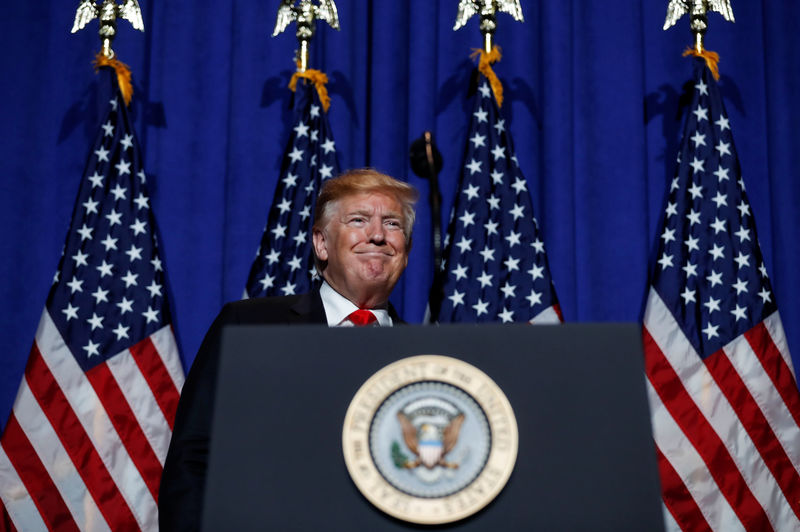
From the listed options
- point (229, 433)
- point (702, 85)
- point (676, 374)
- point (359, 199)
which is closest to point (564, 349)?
point (229, 433)

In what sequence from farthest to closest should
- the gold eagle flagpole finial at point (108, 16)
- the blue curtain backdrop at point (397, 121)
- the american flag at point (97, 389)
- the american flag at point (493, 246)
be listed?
the blue curtain backdrop at point (397, 121) < the gold eagle flagpole finial at point (108, 16) < the american flag at point (493, 246) < the american flag at point (97, 389)

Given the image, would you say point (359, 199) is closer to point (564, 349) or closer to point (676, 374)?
point (564, 349)

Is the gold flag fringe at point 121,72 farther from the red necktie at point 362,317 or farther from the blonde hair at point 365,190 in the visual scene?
the red necktie at point 362,317

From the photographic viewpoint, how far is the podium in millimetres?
1079

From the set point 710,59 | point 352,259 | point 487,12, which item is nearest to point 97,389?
point 352,259

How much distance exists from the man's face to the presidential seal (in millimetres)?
1161

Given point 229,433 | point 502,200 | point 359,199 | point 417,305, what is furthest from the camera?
point 417,305

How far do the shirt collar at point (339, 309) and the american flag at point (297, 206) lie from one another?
0.92 metres

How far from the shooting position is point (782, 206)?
3.63 meters

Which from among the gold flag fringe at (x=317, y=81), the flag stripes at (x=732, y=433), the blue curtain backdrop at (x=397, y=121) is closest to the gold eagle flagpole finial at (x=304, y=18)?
the gold flag fringe at (x=317, y=81)

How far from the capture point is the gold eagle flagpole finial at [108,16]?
3.39m

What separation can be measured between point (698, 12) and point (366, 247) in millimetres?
1884

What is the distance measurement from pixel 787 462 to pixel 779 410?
0.18m

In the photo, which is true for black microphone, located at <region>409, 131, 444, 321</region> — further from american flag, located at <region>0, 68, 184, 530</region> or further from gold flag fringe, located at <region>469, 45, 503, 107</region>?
american flag, located at <region>0, 68, 184, 530</region>
